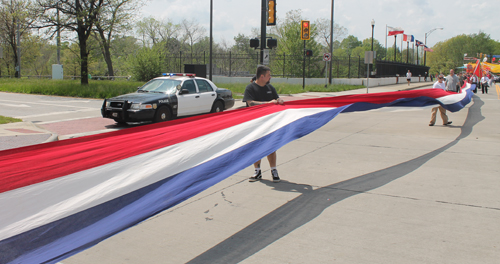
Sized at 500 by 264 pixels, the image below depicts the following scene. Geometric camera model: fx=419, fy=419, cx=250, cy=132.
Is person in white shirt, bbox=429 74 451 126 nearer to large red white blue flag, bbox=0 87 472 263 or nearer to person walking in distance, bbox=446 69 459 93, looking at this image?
person walking in distance, bbox=446 69 459 93

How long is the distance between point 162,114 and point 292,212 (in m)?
9.16

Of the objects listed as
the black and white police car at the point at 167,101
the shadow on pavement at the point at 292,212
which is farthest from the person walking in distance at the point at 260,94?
the black and white police car at the point at 167,101

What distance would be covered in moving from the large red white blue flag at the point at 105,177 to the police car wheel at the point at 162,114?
8.40m

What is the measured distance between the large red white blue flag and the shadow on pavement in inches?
26.3

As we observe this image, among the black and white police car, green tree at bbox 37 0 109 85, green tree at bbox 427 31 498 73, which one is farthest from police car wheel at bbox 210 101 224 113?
green tree at bbox 427 31 498 73

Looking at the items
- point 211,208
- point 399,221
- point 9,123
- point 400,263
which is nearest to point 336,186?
point 399,221

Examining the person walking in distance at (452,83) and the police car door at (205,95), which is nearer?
the person walking in distance at (452,83)

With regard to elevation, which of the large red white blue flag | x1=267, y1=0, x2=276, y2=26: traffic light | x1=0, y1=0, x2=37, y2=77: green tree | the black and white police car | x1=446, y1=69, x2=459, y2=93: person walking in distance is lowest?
the large red white blue flag

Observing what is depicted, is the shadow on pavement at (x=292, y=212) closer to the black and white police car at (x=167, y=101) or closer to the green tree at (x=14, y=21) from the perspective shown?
the black and white police car at (x=167, y=101)

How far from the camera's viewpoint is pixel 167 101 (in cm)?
1381

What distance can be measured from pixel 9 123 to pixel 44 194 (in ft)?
38.0

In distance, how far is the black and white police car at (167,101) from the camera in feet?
42.8

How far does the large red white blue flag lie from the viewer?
292 cm

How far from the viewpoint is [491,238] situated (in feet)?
14.2
